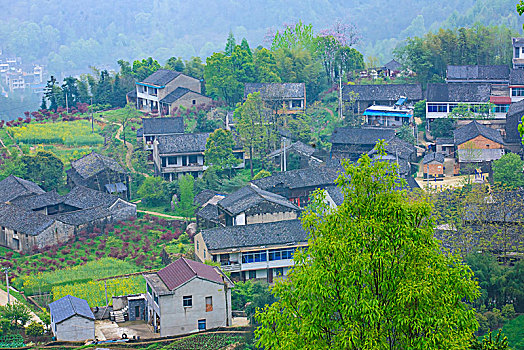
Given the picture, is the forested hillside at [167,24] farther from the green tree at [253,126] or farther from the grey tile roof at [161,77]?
the green tree at [253,126]

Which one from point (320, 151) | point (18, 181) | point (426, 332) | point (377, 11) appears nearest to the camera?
point (426, 332)

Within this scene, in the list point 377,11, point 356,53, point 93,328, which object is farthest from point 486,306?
point 377,11

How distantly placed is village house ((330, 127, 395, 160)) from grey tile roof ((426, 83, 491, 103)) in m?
4.20

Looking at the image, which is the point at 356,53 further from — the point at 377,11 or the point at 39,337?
the point at 377,11

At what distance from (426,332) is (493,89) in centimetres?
3968

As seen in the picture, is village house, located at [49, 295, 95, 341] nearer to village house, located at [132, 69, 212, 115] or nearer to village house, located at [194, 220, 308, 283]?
village house, located at [194, 220, 308, 283]

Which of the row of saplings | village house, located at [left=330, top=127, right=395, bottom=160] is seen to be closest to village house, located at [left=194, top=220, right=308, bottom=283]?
the row of saplings

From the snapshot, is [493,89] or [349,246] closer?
[349,246]

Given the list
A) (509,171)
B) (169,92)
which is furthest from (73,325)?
(169,92)

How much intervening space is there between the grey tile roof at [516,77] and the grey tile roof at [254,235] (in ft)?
72.1

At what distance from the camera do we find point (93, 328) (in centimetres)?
2486

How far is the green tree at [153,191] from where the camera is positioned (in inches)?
1604

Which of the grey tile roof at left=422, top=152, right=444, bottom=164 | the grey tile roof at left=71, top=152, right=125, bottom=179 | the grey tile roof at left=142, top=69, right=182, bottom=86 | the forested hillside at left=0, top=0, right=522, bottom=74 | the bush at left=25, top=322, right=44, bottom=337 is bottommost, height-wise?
the bush at left=25, top=322, right=44, bottom=337

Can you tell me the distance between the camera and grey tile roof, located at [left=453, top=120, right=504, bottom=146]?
39625mm
